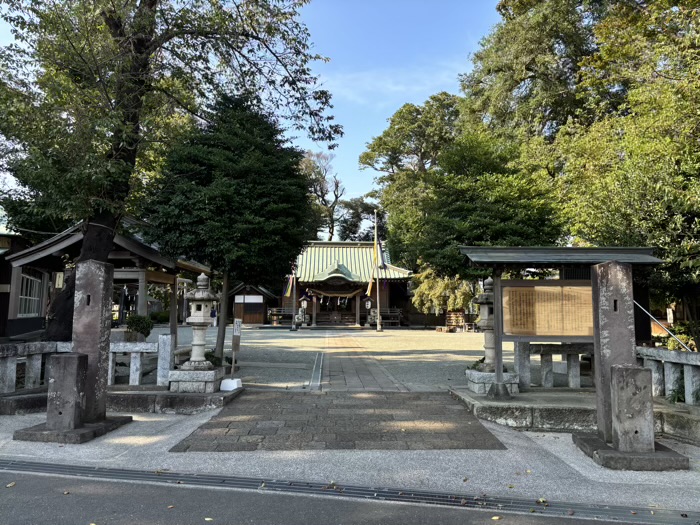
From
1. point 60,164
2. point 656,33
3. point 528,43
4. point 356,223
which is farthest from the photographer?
point 356,223

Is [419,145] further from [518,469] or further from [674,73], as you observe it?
[518,469]

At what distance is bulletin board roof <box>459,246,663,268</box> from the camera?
665cm

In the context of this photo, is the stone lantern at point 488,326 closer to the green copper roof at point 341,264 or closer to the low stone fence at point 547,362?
the low stone fence at point 547,362

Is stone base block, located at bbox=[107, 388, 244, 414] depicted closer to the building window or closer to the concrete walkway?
the concrete walkway

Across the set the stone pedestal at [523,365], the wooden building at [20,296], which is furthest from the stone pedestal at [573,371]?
the wooden building at [20,296]

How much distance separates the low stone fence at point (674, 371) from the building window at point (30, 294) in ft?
59.3

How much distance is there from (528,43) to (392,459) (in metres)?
25.6

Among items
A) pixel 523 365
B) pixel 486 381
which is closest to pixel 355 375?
pixel 486 381

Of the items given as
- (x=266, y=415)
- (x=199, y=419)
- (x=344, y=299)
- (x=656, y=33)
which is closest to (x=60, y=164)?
(x=199, y=419)

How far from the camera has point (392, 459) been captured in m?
4.92

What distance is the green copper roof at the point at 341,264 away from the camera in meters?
33.1

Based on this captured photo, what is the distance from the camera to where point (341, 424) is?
245 inches

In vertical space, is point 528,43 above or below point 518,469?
above

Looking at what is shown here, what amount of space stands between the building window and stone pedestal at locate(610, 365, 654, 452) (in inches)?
699
